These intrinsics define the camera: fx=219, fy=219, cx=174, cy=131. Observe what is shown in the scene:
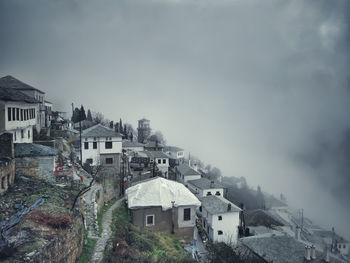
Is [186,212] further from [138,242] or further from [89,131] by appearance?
[89,131]

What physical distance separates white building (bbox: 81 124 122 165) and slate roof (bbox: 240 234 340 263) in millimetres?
18830

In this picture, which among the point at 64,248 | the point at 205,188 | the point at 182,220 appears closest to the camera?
the point at 64,248

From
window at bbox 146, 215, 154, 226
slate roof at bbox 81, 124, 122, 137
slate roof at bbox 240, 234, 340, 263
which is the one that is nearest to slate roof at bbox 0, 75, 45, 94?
slate roof at bbox 81, 124, 122, 137

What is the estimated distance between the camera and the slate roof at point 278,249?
59.3 ft

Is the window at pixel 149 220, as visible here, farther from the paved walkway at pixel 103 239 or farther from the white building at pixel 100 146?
the white building at pixel 100 146

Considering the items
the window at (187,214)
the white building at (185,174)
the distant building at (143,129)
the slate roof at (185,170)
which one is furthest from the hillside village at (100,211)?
the distant building at (143,129)

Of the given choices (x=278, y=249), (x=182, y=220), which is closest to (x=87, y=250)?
(x=182, y=220)

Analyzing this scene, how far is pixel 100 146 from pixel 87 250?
19236 millimetres

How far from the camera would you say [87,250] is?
1154cm

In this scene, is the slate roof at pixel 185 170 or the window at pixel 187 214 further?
the slate roof at pixel 185 170

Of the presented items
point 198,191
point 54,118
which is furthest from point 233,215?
point 54,118

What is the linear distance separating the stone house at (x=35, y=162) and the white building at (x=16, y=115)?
4339mm

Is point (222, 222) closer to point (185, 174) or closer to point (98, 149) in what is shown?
point (185, 174)

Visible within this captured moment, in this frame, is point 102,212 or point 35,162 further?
point 102,212
